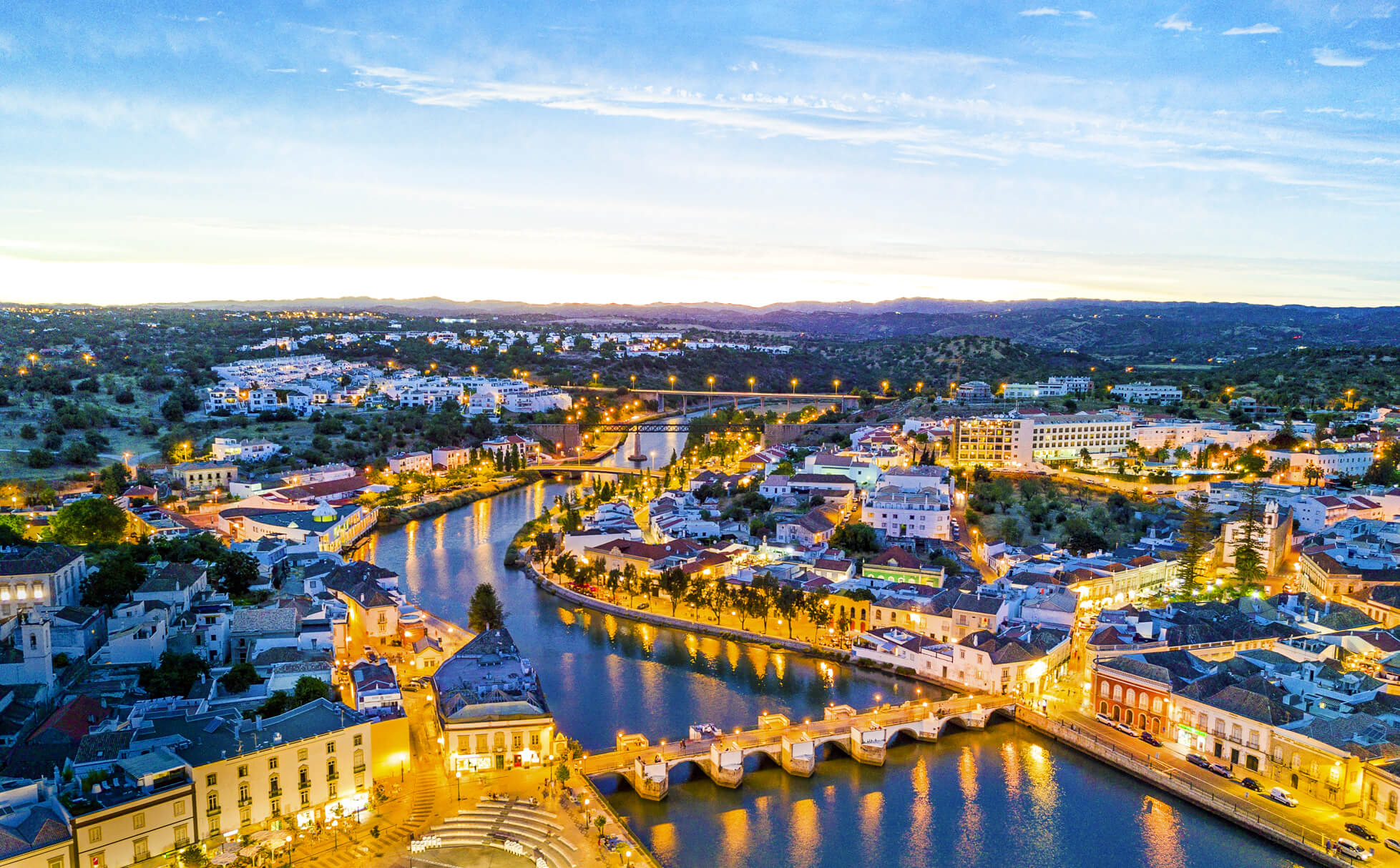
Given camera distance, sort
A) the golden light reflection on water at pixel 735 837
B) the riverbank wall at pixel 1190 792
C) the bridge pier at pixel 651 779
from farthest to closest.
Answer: the bridge pier at pixel 651 779, the golden light reflection on water at pixel 735 837, the riverbank wall at pixel 1190 792

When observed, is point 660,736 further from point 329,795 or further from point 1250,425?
point 1250,425

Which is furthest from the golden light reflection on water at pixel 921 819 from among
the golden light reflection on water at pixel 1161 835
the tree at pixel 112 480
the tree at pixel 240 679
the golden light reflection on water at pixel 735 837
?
the tree at pixel 112 480

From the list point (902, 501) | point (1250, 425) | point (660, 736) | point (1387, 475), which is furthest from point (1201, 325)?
point (660, 736)

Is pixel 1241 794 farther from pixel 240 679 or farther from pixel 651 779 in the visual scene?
pixel 240 679

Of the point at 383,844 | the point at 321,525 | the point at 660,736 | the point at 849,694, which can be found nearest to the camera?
the point at 383,844

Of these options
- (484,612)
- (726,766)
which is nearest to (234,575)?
(484,612)

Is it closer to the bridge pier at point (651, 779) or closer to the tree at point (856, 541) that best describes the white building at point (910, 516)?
the tree at point (856, 541)
